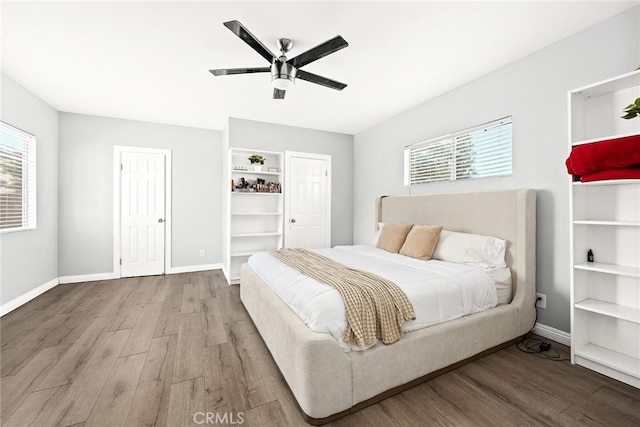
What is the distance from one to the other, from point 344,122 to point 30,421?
4642 mm

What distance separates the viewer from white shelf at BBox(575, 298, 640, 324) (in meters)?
1.83

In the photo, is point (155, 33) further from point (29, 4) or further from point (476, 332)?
point (476, 332)

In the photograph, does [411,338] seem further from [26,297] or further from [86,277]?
[86,277]

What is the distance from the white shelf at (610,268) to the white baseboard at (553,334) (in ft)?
2.39

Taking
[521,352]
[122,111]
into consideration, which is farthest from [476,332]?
[122,111]

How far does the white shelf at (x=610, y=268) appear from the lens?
5.97 feet

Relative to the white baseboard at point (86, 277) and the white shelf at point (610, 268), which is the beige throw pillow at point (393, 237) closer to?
the white shelf at point (610, 268)

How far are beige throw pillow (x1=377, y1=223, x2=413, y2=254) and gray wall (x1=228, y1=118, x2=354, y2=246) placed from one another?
6.16ft

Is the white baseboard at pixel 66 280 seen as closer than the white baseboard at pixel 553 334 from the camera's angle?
No

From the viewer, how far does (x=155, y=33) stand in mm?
2311

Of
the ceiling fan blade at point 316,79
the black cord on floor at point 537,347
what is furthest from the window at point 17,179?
the black cord on floor at point 537,347

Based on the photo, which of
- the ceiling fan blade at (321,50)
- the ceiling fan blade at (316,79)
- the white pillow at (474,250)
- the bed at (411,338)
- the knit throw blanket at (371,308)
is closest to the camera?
the bed at (411,338)

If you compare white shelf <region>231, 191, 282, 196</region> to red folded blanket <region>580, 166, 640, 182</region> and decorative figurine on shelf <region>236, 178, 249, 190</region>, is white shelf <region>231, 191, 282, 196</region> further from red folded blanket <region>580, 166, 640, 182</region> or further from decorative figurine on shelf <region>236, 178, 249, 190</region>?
red folded blanket <region>580, 166, 640, 182</region>

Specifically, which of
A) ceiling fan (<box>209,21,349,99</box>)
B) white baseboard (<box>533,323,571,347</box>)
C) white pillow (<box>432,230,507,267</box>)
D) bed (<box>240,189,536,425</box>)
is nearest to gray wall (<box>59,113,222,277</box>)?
bed (<box>240,189,536,425</box>)
